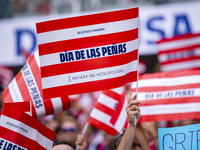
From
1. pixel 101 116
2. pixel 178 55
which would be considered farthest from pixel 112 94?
pixel 178 55

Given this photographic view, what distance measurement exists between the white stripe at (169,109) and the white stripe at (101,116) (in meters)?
0.43

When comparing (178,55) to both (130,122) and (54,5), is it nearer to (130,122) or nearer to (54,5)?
(130,122)

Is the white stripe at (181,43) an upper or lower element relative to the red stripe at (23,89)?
lower

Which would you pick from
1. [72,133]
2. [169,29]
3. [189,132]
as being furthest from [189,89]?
[169,29]

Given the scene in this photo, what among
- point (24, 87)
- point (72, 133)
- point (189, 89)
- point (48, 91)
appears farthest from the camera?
point (72, 133)

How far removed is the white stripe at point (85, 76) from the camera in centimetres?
351

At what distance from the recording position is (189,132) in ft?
11.6

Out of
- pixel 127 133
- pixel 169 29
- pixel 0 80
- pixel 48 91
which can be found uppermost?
pixel 48 91

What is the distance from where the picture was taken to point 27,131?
3.61 metres

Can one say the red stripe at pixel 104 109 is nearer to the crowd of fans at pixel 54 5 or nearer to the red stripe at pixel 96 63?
the red stripe at pixel 96 63

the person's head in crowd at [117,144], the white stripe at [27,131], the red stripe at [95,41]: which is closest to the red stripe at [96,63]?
the red stripe at [95,41]

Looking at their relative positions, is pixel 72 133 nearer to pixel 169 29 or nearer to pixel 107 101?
pixel 107 101

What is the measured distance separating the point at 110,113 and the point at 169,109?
711mm

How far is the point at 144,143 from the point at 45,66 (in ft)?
4.66
